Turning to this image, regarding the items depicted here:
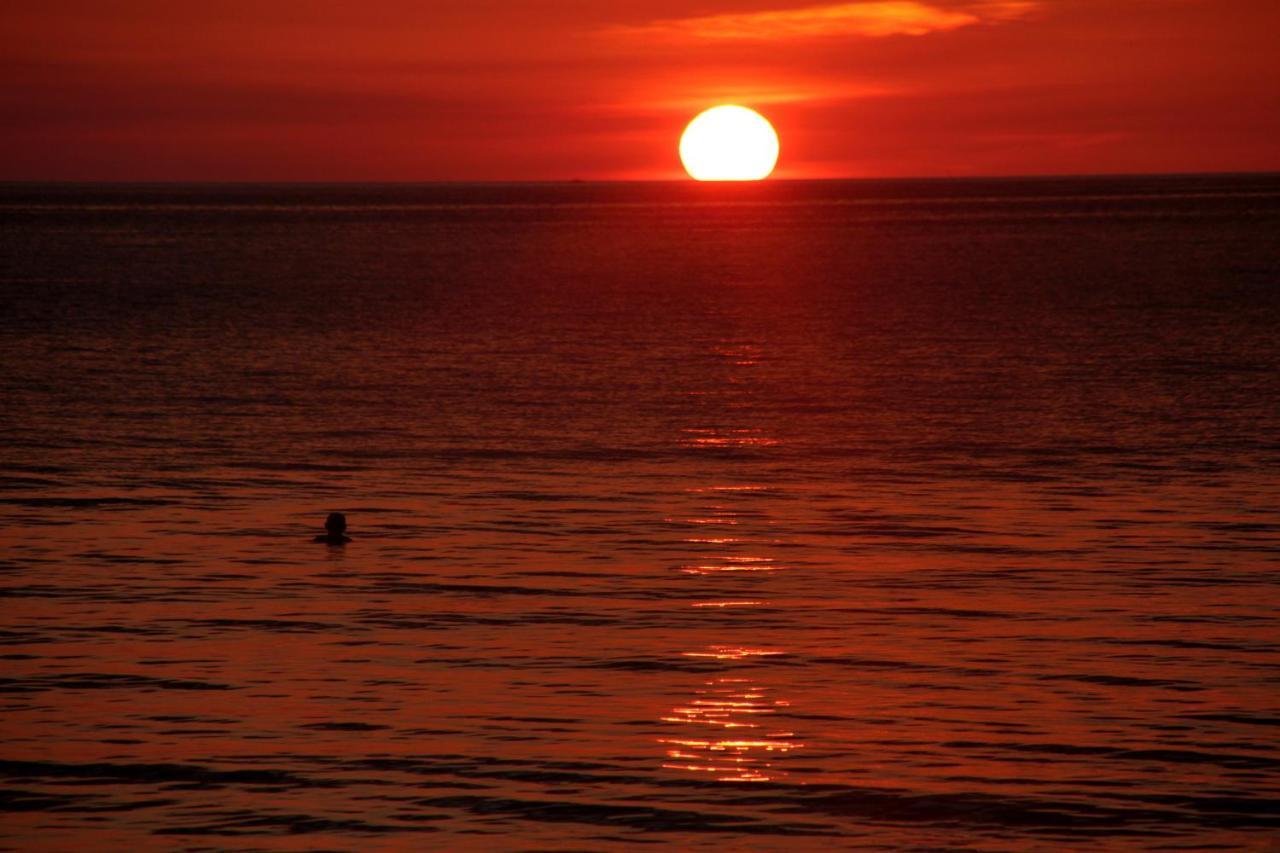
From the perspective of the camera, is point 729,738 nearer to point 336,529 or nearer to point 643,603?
point 643,603

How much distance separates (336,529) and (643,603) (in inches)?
218

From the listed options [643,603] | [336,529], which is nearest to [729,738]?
[643,603]

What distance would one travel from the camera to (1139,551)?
936 inches

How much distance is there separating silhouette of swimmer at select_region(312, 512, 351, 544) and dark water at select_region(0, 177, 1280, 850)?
487 millimetres

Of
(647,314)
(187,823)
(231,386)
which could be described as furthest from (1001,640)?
(647,314)

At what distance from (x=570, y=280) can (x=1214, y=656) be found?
85.0 meters

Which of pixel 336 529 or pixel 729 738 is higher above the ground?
pixel 336 529

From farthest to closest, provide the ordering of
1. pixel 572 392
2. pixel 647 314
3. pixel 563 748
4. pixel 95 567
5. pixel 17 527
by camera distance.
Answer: pixel 647 314
pixel 572 392
pixel 17 527
pixel 95 567
pixel 563 748

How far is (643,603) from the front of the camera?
68.9 feet

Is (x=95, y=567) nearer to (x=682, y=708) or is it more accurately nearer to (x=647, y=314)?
(x=682, y=708)

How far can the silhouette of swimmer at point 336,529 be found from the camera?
2442cm

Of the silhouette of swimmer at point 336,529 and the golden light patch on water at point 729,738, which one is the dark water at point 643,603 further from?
the silhouette of swimmer at point 336,529

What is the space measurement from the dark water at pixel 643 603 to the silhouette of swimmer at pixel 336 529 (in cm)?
49

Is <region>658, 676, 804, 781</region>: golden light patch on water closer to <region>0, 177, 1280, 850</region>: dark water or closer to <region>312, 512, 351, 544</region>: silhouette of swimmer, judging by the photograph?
<region>0, 177, 1280, 850</region>: dark water
